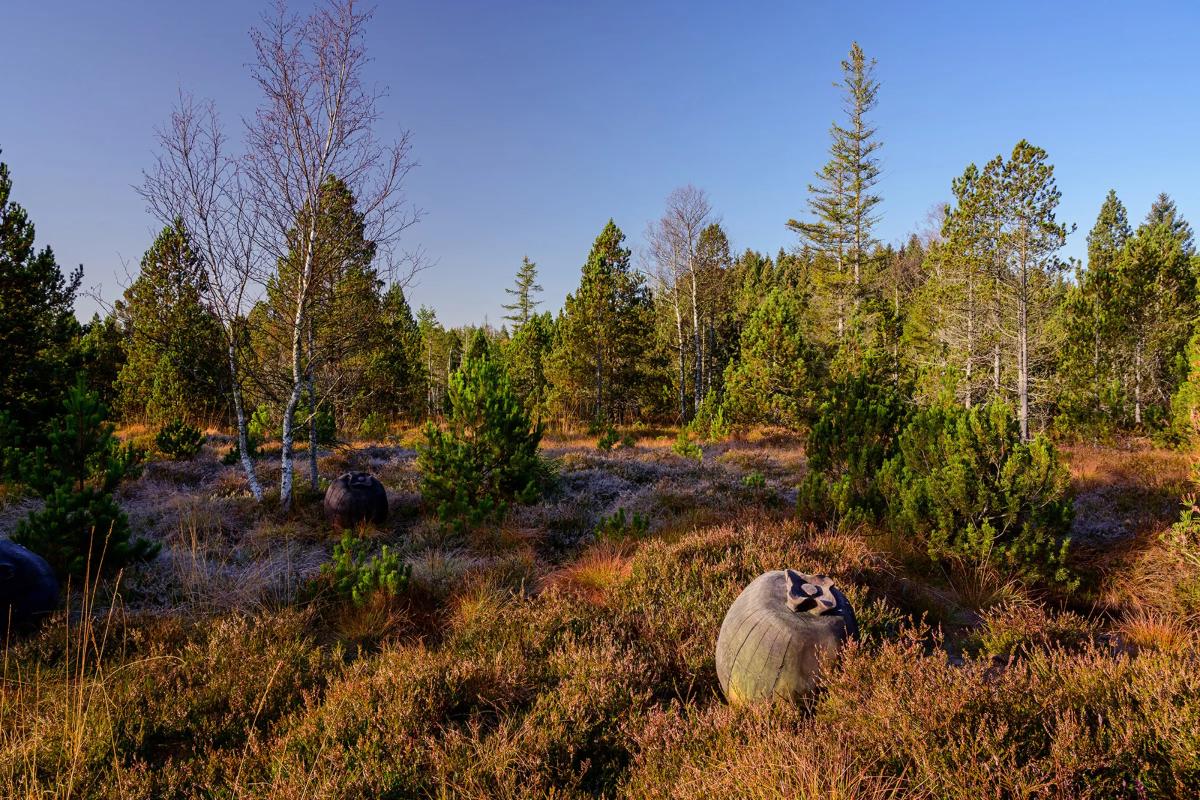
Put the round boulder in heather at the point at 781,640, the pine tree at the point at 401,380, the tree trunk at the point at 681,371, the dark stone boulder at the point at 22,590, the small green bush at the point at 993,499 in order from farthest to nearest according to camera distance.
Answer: the tree trunk at the point at 681,371 → the pine tree at the point at 401,380 → the small green bush at the point at 993,499 → the dark stone boulder at the point at 22,590 → the round boulder in heather at the point at 781,640

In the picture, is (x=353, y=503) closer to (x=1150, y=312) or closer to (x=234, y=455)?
(x=234, y=455)

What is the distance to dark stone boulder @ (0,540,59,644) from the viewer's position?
397 centimetres

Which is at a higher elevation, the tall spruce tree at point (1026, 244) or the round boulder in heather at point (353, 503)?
the tall spruce tree at point (1026, 244)

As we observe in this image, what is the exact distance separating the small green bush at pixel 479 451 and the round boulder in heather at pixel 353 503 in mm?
715

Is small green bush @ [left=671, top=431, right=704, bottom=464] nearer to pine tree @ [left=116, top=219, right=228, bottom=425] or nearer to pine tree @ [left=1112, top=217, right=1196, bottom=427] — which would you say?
pine tree @ [left=116, top=219, right=228, bottom=425]

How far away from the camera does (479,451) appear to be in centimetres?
823

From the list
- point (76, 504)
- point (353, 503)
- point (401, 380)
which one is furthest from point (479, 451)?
point (401, 380)

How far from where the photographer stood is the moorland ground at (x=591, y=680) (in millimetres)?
2344

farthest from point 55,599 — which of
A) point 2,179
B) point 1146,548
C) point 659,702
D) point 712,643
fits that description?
point 1146,548

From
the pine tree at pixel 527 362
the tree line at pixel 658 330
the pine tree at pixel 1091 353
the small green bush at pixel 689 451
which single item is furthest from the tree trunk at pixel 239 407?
the pine tree at pixel 1091 353

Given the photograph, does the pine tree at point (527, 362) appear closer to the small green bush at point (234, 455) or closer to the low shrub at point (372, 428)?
the low shrub at point (372, 428)

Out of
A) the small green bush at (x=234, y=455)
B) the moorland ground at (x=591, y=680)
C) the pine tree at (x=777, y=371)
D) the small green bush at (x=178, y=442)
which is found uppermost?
the pine tree at (x=777, y=371)

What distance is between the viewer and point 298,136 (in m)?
7.85

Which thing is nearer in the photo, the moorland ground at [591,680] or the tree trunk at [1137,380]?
the moorland ground at [591,680]
